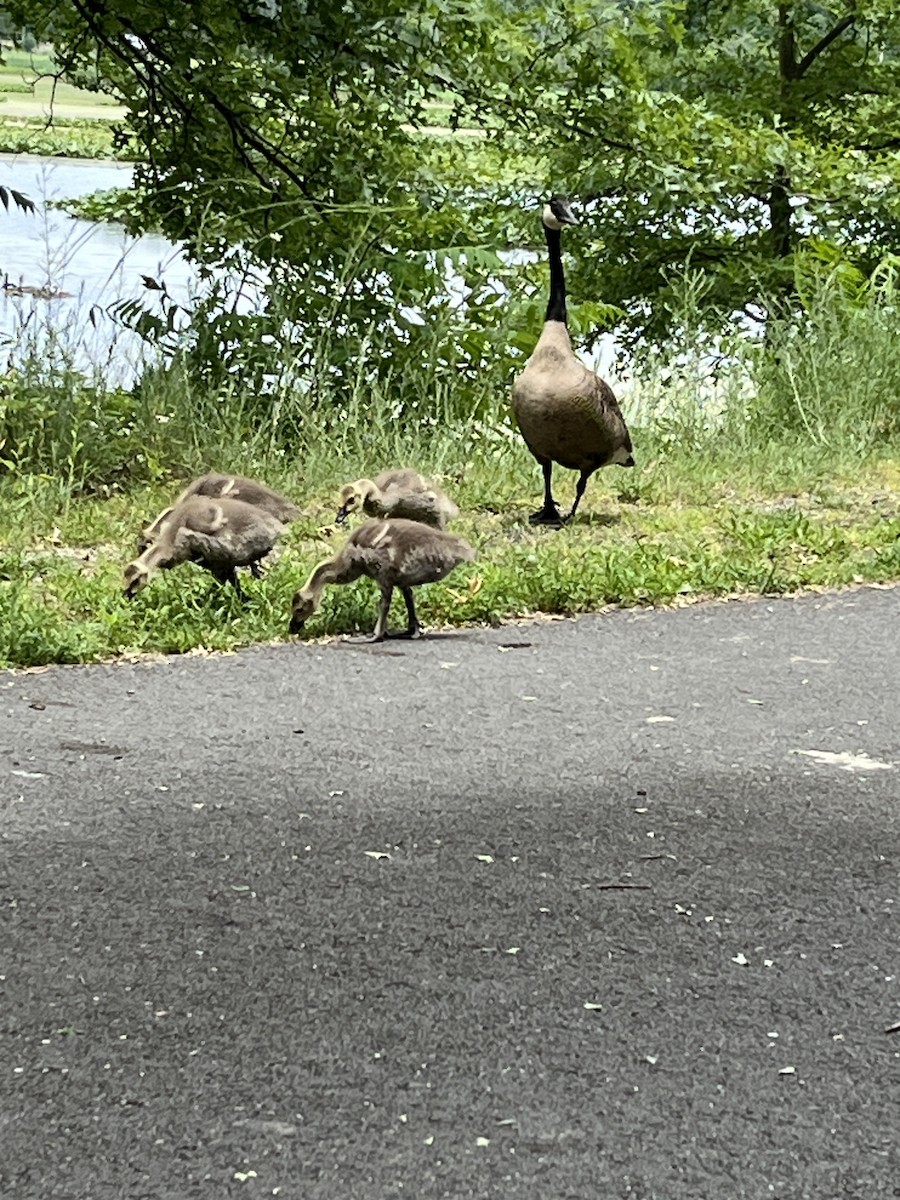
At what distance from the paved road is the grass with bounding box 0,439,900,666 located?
16.4 inches

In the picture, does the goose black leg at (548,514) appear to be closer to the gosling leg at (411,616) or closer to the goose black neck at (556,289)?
the goose black neck at (556,289)

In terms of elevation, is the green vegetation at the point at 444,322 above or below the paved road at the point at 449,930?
above

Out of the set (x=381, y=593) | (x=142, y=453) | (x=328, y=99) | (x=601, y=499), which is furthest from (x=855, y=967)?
(x=328, y=99)

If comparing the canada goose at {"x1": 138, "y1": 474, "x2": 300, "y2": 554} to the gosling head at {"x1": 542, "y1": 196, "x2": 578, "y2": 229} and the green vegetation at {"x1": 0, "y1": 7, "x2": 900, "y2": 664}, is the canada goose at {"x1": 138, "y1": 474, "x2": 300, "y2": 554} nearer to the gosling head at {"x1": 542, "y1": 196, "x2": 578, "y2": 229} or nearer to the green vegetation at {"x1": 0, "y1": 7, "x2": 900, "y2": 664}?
the green vegetation at {"x1": 0, "y1": 7, "x2": 900, "y2": 664}

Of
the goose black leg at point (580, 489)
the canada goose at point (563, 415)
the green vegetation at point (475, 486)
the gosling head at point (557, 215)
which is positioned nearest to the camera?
the green vegetation at point (475, 486)

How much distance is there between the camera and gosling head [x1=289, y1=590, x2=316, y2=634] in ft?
21.4

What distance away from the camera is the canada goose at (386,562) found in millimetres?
6453

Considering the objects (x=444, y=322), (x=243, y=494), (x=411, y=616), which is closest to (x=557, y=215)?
(x=444, y=322)

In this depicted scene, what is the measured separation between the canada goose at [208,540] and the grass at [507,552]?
0.48 feet

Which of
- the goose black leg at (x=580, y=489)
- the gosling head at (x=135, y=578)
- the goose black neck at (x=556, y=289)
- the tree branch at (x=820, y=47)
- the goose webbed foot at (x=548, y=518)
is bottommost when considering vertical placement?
the gosling head at (x=135, y=578)

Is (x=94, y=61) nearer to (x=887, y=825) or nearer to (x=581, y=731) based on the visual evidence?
(x=581, y=731)

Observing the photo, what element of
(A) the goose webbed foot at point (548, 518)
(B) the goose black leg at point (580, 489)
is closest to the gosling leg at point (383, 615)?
(A) the goose webbed foot at point (548, 518)

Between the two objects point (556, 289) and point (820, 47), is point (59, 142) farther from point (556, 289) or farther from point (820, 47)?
point (556, 289)

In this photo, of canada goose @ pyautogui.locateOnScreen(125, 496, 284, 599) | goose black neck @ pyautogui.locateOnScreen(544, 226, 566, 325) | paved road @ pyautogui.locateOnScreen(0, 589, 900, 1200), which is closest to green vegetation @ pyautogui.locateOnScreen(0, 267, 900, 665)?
canada goose @ pyautogui.locateOnScreen(125, 496, 284, 599)
